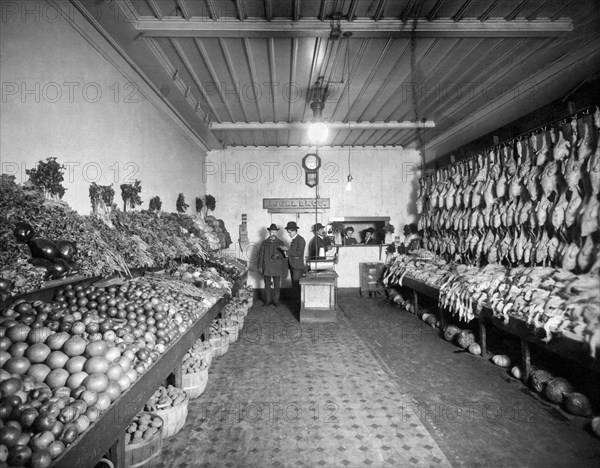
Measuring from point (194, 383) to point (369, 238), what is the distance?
8421 millimetres


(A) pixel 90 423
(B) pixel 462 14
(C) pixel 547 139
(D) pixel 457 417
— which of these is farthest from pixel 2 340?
(C) pixel 547 139

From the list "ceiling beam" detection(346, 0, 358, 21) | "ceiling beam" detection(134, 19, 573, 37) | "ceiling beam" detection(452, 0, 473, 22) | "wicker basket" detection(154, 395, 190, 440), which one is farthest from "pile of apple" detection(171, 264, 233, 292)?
"ceiling beam" detection(452, 0, 473, 22)

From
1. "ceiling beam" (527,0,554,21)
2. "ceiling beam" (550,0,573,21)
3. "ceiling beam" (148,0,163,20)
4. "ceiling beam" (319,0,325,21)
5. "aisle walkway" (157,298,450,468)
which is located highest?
"ceiling beam" (527,0,554,21)

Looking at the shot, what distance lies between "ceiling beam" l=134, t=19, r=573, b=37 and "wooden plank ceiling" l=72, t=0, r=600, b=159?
14mm

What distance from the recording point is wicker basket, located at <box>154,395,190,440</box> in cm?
315

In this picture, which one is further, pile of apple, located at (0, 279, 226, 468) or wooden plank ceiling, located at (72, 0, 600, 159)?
wooden plank ceiling, located at (72, 0, 600, 159)

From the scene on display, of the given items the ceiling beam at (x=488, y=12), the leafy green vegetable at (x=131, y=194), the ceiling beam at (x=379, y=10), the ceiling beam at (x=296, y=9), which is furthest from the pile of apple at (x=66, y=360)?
the ceiling beam at (x=488, y=12)

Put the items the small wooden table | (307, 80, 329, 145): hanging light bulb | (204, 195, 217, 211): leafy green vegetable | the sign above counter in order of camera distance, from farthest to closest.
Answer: the sign above counter, (204, 195, 217, 211): leafy green vegetable, the small wooden table, (307, 80, 329, 145): hanging light bulb

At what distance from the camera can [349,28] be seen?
4570 mm

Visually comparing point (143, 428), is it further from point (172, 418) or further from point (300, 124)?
point (300, 124)

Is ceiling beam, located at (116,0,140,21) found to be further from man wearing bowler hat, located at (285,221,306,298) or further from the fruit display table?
man wearing bowler hat, located at (285,221,306,298)

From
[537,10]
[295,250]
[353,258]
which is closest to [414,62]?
[537,10]

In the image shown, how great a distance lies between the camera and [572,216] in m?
4.57

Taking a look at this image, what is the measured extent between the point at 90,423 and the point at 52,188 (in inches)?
93.4
